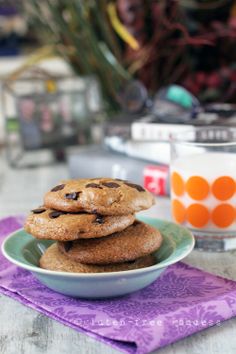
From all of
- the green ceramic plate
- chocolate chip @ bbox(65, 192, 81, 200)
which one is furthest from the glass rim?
chocolate chip @ bbox(65, 192, 81, 200)

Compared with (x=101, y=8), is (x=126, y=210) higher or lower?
lower

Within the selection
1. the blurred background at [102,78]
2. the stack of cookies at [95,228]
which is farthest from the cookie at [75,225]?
the blurred background at [102,78]

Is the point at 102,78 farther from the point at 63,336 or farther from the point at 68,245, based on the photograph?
the point at 63,336

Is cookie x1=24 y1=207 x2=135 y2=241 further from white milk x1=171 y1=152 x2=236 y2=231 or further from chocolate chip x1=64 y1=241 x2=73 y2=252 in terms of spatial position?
white milk x1=171 y1=152 x2=236 y2=231

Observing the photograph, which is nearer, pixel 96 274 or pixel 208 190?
pixel 96 274

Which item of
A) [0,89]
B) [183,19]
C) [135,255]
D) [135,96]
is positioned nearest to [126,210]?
[135,255]

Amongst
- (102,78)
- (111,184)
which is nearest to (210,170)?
(111,184)

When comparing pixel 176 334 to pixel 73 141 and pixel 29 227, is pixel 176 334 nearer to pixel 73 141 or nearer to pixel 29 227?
pixel 29 227
